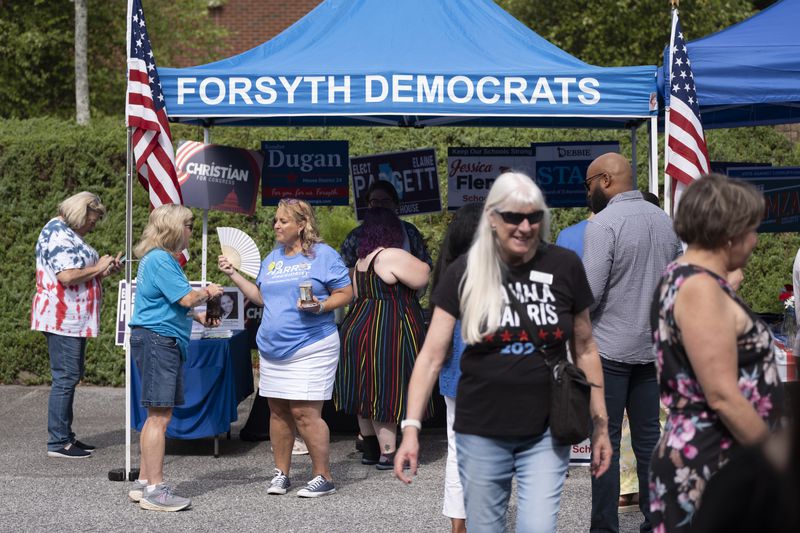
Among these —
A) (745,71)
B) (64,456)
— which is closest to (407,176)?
(745,71)

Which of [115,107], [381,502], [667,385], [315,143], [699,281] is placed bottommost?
[381,502]

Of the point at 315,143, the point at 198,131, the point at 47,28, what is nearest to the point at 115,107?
the point at 47,28

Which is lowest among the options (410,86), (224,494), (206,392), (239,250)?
(224,494)

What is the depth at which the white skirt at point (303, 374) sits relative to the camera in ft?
20.5

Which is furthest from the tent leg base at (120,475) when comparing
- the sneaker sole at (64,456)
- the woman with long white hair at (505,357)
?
the woman with long white hair at (505,357)

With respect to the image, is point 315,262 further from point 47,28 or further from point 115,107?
point 115,107

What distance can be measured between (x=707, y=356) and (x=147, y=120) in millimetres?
4383

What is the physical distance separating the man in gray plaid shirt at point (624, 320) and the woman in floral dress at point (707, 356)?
1636 mm

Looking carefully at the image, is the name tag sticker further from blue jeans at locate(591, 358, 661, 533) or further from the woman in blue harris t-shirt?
the woman in blue harris t-shirt

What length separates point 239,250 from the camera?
699 centimetres

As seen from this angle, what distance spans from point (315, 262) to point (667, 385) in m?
3.43

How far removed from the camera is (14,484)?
666 cm

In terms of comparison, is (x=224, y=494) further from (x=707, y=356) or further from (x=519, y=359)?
(x=707, y=356)

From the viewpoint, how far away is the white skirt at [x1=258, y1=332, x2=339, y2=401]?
20.5 ft
